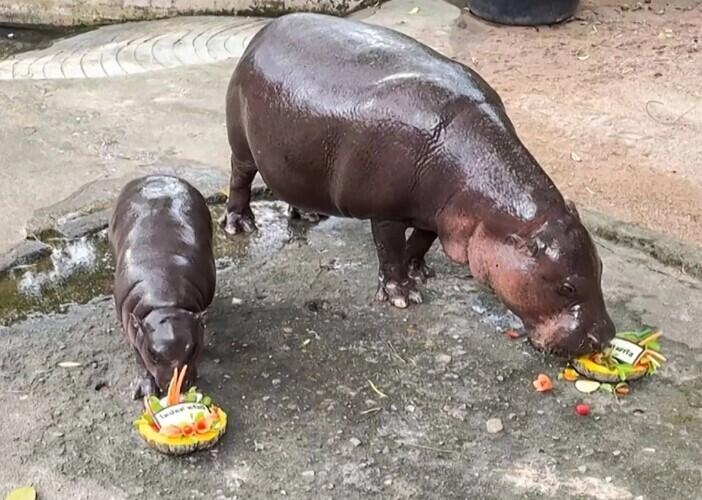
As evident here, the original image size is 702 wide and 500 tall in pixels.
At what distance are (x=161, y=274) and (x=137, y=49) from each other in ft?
13.6

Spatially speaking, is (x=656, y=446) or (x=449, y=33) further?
(x=449, y=33)

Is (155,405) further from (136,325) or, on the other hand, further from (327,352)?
(327,352)

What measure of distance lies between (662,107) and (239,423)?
156 inches

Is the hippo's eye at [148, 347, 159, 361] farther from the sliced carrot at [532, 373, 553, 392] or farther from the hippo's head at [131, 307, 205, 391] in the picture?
the sliced carrot at [532, 373, 553, 392]

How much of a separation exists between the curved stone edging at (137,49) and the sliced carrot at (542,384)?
13.5 feet

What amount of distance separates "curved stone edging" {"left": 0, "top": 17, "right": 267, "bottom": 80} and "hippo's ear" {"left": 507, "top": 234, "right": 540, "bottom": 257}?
4.05 meters

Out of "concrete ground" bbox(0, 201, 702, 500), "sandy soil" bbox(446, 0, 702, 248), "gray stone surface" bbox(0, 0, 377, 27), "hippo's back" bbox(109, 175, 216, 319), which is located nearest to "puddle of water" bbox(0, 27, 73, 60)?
"gray stone surface" bbox(0, 0, 377, 27)

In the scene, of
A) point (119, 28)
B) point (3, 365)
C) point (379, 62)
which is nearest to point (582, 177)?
point (379, 62)

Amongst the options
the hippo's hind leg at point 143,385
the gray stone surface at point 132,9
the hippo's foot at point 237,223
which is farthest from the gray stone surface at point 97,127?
the hippo's hind leg at point 143,385

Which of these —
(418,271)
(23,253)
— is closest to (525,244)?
(418,271)

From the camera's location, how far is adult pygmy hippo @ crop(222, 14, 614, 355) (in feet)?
11.5

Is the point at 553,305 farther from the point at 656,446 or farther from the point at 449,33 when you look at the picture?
the point at 449,33

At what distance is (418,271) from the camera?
4.40 m

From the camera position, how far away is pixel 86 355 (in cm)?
388
